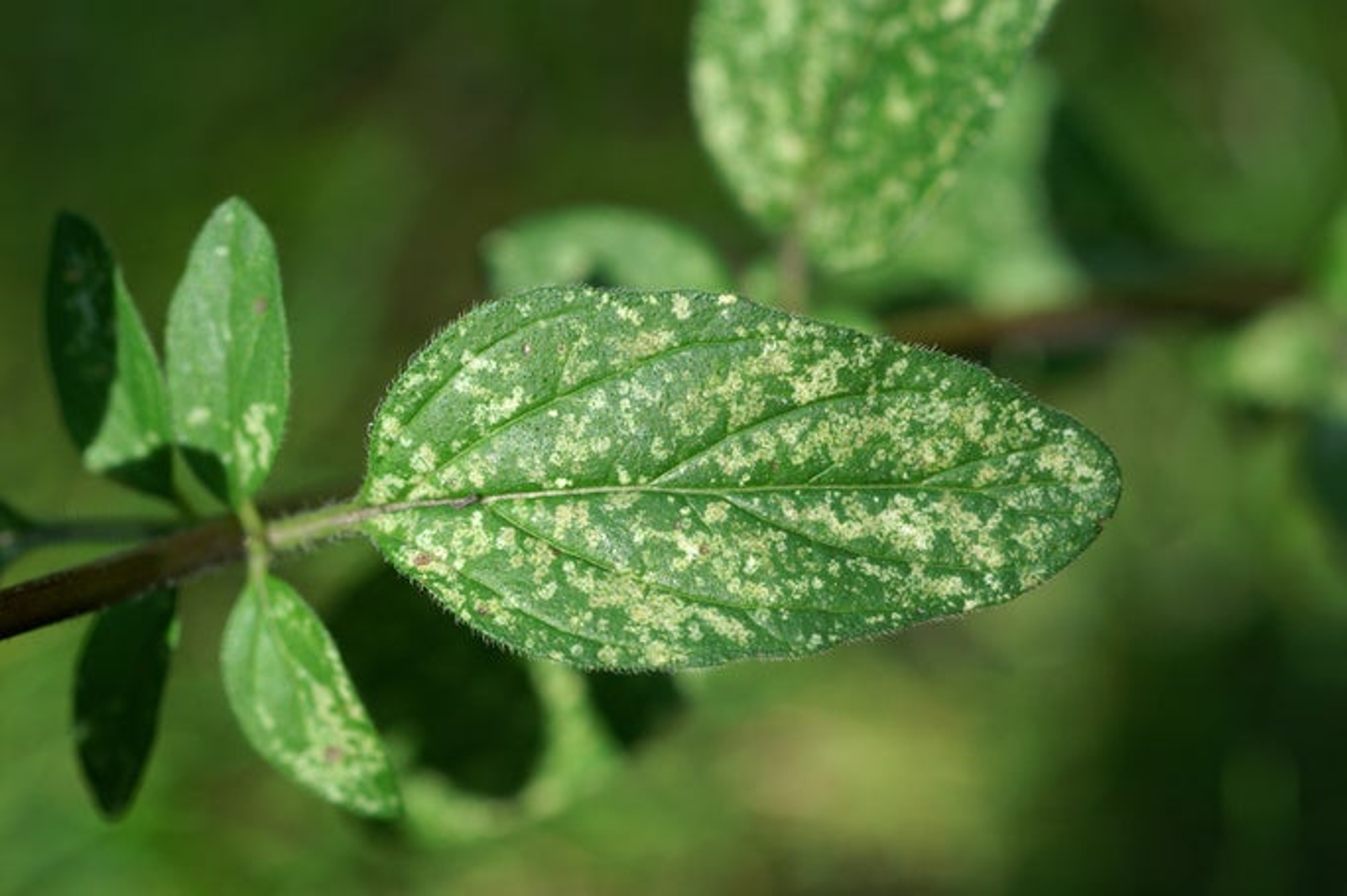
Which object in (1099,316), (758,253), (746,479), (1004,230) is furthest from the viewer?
(758,253)

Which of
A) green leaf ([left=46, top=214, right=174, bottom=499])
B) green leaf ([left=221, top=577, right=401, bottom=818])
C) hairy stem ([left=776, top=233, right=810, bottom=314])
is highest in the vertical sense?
green leaf ([left=46, top=214, right=174, bottom=499])

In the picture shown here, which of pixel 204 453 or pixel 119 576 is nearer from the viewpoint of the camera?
pixel 119 576

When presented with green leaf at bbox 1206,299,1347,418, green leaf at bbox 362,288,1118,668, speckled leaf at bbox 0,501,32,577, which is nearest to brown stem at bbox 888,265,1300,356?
green leaf at bbox 1206,299,1347,418

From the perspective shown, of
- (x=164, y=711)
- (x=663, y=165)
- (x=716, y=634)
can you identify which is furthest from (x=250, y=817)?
(x=716, y=634)

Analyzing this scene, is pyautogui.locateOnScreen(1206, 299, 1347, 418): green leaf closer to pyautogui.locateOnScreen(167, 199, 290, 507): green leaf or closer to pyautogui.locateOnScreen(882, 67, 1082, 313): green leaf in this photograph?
pyautogui.locateOnScreen(882, 67, 1082, 313): green leaf

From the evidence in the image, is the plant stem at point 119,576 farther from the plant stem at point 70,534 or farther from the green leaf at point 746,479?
the green leaf at point 746,479

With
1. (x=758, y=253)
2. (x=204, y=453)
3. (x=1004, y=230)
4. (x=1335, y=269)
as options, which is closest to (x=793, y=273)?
(x=1004, y=230)

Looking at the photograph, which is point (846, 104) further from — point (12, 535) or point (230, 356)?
point (12, 535)

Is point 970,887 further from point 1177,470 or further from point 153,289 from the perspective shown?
point 153,289
